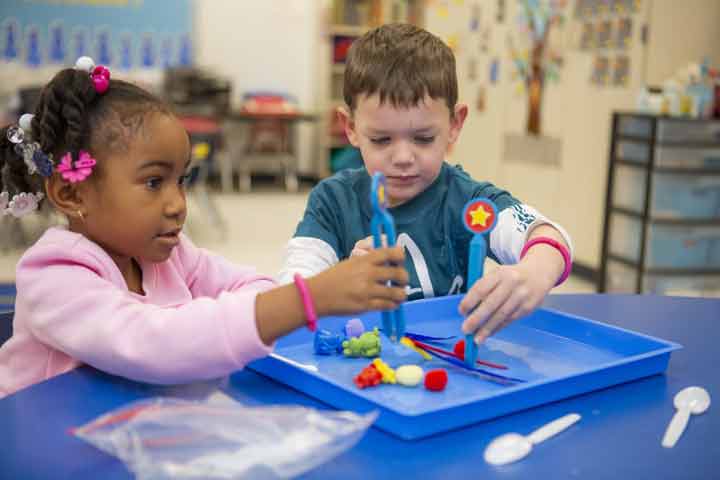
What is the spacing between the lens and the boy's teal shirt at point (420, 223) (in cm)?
127

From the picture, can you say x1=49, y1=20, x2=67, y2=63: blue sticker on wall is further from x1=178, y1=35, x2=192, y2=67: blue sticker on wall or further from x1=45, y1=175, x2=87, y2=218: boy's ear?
x1=45, y1=175, x2=87, y2=218: boy's ear

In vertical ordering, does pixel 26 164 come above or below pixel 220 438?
above

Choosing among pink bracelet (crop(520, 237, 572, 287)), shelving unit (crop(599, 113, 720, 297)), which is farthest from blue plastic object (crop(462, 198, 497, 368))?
shelving unit (crop(599, 113, 720, 297))

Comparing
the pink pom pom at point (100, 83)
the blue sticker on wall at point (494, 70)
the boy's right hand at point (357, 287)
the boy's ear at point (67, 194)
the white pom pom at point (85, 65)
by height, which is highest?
the blue sticker on wall at point (494, 70)

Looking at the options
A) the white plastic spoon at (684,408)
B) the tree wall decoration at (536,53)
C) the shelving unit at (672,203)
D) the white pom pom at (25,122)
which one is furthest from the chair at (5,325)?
the tree wall decoration at (536,53)

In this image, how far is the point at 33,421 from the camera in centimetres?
71

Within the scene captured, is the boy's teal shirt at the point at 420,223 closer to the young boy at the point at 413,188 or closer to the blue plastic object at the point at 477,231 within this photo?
the young boy at the point at 413,188

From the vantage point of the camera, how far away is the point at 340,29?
723cm

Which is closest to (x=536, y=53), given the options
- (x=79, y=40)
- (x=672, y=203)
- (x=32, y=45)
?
(x=672, y=203)

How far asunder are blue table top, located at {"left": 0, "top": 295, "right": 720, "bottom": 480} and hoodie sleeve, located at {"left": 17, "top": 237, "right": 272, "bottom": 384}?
0.14 ft

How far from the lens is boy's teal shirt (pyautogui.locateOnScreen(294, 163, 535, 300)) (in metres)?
1.27

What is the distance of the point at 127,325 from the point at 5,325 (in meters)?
0.46

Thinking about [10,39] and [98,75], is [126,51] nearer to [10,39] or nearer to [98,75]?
[10,39]

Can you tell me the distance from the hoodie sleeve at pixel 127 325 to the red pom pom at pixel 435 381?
163mm
